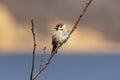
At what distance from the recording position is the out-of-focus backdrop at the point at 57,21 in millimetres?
14008

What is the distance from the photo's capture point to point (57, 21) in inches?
550

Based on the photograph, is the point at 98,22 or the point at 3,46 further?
the point at 98,22

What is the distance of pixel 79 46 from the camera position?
A: 1496cm

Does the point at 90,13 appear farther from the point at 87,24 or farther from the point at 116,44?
the point at 116,44

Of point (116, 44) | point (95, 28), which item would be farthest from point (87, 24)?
point (116, 44)

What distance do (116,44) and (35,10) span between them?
2063mm

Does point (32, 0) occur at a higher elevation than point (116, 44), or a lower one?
higher

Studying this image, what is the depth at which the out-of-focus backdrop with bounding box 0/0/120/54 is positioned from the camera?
1401cm

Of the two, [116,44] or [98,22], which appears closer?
[116,44]

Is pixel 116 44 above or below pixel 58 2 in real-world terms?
below

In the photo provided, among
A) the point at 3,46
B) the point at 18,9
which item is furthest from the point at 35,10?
the point at 3,46

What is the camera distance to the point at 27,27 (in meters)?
13.9

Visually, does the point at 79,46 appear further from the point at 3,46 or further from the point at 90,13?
the point at 3,46

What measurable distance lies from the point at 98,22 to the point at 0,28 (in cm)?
224
